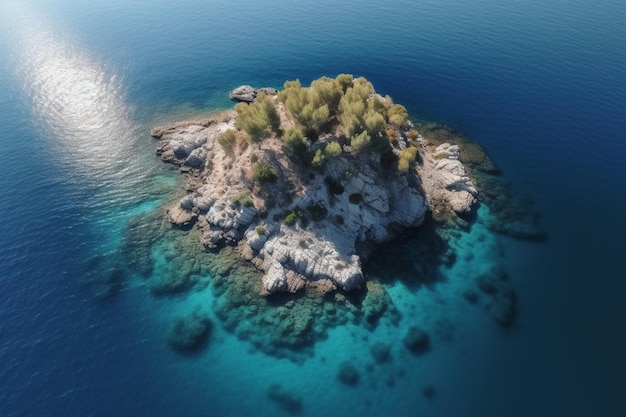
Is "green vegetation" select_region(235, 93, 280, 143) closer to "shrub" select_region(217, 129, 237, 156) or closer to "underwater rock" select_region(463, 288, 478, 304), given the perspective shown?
"shrub" select_region(217, 129, 237, 156)

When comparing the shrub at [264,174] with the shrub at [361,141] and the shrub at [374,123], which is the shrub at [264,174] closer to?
the shrub at [361,141]

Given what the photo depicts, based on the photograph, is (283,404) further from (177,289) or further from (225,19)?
(225,19)

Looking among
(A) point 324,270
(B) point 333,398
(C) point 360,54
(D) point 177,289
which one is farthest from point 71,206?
(C) point 360,54

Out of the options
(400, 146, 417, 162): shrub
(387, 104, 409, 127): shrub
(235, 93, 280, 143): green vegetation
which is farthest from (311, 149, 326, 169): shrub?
(387, 104, 409, 127): shrub

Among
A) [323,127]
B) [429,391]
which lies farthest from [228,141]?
[429,391]

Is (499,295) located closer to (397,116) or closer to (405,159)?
(405,159)
